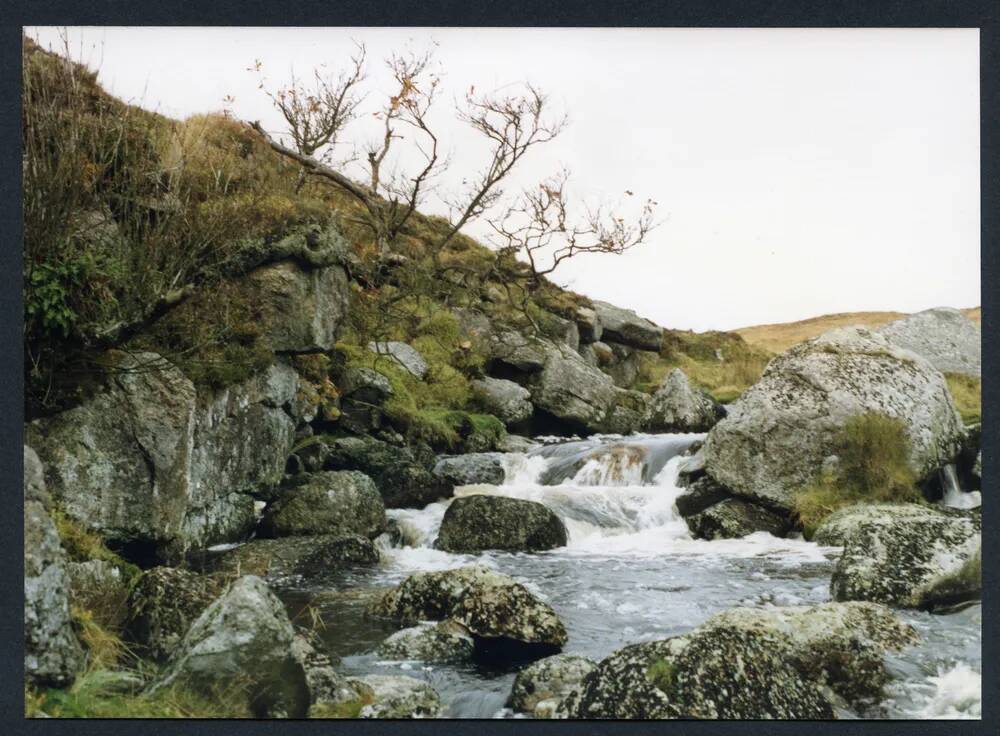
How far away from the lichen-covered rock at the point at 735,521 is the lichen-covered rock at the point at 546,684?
320 cm

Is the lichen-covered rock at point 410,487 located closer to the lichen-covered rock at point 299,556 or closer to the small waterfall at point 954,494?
the lichen-covered rock at point 299,556

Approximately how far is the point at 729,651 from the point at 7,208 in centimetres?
585

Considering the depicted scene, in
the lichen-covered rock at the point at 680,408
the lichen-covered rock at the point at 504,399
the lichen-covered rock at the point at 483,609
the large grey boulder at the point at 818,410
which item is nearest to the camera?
the lichen-covered rock at the point at 483,609

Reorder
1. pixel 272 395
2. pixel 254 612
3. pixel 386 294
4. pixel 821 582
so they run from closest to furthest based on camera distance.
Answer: pixel 254 612 < pixel 821 582 < pixel 272 395 < pixel 386 294

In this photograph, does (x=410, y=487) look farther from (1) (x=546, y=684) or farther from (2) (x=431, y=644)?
(1) (x=546, y=684)

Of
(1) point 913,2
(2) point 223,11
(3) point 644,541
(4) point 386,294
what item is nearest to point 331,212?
(4) point 386,294

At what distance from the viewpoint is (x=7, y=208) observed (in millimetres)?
5988

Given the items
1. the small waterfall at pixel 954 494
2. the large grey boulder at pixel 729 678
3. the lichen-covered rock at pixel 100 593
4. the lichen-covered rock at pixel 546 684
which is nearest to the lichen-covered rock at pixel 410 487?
the lichen-covered rock at pixel 100 593

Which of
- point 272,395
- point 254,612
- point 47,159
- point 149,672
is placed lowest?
point 149,672

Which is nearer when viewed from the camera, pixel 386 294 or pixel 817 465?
pixel 817 465

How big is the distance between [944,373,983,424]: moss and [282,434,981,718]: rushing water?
166 centimetres

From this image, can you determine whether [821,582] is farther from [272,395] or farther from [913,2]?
[272,395]

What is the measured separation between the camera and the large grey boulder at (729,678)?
16.7 feet

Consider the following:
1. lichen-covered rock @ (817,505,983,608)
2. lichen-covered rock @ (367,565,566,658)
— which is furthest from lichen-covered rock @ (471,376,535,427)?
lichen-covered rock @ (817,505,983,608)
